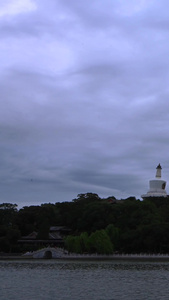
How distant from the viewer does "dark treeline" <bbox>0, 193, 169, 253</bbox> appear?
67.8 metres

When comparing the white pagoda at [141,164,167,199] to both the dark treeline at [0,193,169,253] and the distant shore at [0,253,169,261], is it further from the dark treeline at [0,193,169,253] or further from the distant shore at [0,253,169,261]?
the distant shore at [0,253,169,261]

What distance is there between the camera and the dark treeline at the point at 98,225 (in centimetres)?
6775

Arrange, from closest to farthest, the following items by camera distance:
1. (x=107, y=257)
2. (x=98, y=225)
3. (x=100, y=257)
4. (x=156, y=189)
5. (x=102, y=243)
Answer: (x=107, y=257) < (x=102, y=243) < (x=100, y=257) < (x=98, y=225) < (x=156, y=189)

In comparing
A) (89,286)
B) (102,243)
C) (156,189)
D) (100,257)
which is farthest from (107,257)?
(156,189)

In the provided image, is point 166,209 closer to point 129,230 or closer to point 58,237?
point 129,230

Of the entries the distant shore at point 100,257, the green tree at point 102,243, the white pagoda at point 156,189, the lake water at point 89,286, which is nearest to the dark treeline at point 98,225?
the green tree at point 102,243

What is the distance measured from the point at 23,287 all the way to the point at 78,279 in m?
6.00

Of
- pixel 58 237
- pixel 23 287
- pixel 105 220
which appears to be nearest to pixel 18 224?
pixel 58 237

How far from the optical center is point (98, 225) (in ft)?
257

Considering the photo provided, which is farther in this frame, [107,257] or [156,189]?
[156,189]

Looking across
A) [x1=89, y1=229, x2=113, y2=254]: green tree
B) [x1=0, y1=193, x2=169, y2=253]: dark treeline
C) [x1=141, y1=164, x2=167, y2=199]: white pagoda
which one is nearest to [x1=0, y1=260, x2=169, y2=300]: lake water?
[x1=89, y1=229, x2=113, y2=254]: green tree

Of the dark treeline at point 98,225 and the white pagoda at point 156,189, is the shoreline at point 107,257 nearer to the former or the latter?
the dark treeline at point 98,225

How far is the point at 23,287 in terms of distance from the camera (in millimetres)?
33281

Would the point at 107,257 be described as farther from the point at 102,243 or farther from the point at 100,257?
the point at 102,243
